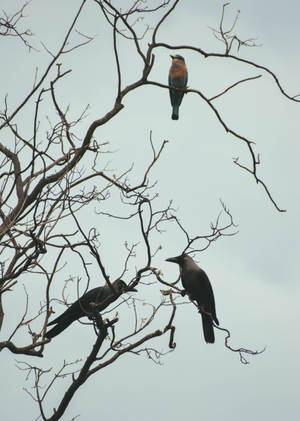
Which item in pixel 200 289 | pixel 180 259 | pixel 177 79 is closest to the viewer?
pixel 200 289

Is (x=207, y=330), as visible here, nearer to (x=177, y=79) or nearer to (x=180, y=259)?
(x=180, y=259)

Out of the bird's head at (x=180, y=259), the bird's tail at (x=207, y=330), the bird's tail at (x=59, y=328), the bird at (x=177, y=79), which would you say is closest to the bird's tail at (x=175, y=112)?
the bird at (x=177, y=79)

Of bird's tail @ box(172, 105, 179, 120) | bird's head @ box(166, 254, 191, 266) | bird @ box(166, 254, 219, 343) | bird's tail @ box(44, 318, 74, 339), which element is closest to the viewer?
bird's tail @ box(44, 318, 74, 339)

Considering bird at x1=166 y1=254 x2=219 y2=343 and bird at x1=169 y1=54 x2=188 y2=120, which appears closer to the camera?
bird at x1=166 y1=254 x2=219 y2=343

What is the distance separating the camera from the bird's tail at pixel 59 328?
5656 millimetres

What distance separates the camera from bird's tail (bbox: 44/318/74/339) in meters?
5.66

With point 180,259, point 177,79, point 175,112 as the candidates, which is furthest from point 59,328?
point 177,79

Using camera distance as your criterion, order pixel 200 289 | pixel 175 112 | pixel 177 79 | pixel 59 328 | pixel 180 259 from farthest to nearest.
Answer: pixel 177 79, pixel 175 112, pixel 180 259, pixel 200 289, pixel 59 328

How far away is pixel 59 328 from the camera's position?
18.8 ft

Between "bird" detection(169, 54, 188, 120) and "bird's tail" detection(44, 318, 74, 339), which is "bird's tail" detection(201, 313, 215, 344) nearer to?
"bird's tail" detection(44, 318, 74, 339)

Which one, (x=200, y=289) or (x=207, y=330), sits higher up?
(x=200, y=289)

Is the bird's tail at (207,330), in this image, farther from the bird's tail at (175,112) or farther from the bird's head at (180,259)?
the bird's tail at (175,112)

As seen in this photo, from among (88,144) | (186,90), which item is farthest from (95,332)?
(186,90)

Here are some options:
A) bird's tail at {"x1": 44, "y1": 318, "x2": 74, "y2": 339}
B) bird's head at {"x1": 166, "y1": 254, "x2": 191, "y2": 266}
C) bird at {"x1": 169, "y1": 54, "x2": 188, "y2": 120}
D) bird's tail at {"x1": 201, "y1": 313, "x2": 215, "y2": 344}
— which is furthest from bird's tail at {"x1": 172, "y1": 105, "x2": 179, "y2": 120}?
bird's tail at {"x1": 44, "y1": 318, "x2": 74, "y2": 339}
